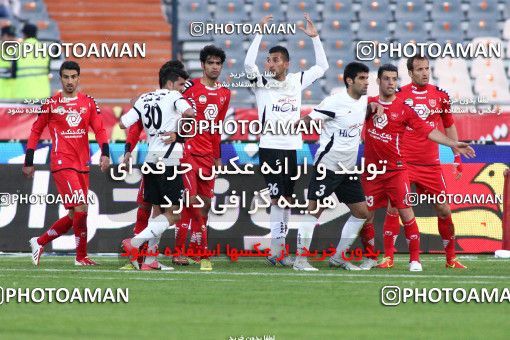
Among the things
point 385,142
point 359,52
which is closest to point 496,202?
point 385,142

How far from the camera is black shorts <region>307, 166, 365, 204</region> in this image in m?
13.2

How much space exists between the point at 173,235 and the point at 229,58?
8248mm

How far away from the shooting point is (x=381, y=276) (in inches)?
480

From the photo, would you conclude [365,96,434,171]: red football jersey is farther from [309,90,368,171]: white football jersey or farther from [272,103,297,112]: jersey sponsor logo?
[272,103,297,112]: jersey sponsor logo

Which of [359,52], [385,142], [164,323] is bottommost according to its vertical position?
[164,323]

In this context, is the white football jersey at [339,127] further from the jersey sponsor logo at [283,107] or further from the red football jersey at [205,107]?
the red football jersey at [205,107]

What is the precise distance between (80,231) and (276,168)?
2.29 metres

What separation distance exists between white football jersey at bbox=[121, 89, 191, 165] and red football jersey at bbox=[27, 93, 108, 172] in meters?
0.88

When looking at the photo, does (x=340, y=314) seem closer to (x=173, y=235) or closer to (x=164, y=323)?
(x=164, y=323)

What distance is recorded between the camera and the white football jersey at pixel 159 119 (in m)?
12.8

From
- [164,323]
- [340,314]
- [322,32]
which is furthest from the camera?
[322,32]

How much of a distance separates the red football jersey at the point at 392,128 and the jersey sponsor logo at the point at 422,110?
0.05m

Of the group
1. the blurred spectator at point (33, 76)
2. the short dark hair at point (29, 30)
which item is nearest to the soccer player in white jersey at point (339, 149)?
the blurred spectator at point (33, 76)

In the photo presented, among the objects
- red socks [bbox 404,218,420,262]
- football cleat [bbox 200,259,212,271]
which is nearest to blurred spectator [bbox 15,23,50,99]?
football cleat [bbox 200,259,212,271]
